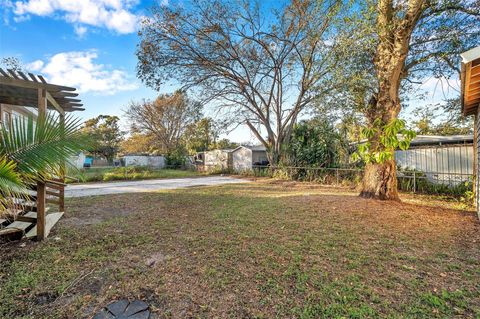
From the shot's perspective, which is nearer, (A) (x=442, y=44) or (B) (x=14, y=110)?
(A) (x=442, y=44)

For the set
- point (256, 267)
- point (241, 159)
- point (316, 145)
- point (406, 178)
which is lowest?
point (256, 267)

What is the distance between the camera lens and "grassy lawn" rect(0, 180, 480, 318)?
6.08 ft

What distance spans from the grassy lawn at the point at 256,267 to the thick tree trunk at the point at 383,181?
1116 millimetres

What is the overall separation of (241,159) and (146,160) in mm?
10955

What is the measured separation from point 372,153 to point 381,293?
3727 mm

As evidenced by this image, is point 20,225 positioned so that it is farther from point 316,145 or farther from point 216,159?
point 216,159

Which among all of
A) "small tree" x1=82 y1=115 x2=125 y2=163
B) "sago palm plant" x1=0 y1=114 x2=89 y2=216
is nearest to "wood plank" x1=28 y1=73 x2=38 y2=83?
"sago palm plant" x1=0 y1=114 x2=89 y2=216

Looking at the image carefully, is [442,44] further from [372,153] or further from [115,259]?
[115,259]

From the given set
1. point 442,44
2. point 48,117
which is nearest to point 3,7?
point 48,117

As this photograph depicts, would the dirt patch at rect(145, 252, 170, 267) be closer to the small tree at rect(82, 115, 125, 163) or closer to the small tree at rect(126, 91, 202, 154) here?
the small tree at rect(126, 91, 202, 154)

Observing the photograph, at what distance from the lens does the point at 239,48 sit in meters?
11.5

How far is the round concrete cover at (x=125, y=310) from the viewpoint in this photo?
1.73 meters

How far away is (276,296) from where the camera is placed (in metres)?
1.98

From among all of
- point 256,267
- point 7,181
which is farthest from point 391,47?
point 7,181
